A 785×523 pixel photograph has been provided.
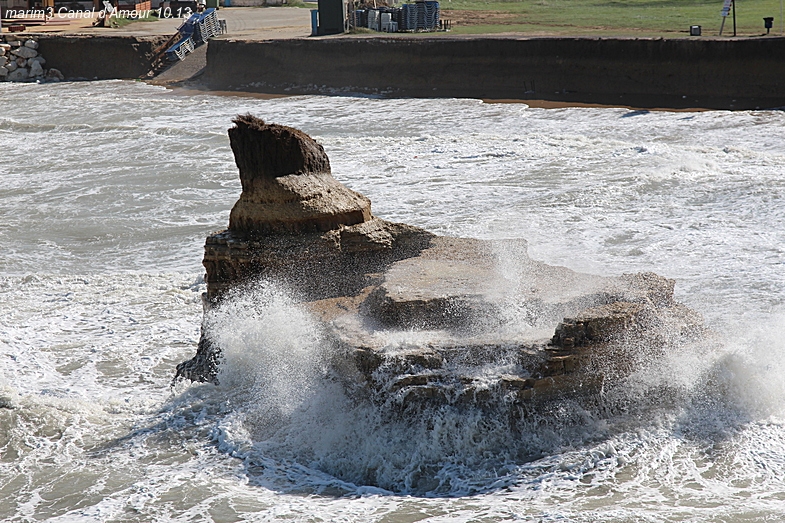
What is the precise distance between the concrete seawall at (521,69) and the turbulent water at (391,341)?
4.20 metres

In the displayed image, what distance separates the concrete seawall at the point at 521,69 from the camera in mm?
21906

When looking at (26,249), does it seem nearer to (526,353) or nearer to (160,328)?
(160,328)

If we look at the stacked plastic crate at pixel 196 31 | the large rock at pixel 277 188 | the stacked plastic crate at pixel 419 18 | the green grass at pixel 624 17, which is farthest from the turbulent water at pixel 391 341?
the stacked plastic crate at pixel 196 31

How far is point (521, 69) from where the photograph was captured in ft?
82.3

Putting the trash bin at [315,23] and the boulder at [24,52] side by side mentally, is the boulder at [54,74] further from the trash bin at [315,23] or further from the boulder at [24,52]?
the trash bin at [315,23]

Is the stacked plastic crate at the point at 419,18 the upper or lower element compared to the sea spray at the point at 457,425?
upper

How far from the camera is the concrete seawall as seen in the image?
2191 cm

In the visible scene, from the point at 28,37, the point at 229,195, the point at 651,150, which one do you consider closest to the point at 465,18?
the point at 28,37

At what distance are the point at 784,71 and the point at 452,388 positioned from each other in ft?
59.1

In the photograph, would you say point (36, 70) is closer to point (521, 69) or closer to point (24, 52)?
point (24, 52)

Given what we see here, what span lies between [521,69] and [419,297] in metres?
19.4

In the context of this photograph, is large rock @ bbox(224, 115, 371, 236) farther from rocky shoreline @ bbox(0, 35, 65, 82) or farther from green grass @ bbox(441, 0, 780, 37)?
rocky shoreline @ bbox(0, 35, 65, 82)

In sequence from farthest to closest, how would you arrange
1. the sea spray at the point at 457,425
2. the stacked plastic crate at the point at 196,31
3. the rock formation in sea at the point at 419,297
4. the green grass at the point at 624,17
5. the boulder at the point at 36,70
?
1. the boulder at the point at 36,70
2. the stacked plastic crate at the point at 196,31
3. the green grass at the point at 624,17
4. the rock formation in sea at the point at 419,297
5. the sea spray at the point at 457,425

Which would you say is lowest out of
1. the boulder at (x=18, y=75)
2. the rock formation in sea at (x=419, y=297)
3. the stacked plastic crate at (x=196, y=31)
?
the rock formation in sea at (x=419, y=297)
